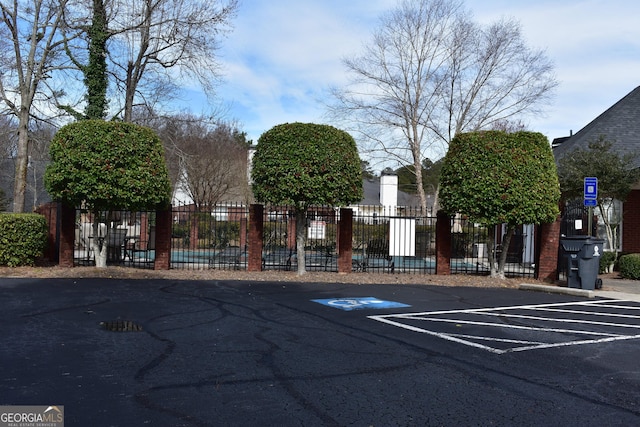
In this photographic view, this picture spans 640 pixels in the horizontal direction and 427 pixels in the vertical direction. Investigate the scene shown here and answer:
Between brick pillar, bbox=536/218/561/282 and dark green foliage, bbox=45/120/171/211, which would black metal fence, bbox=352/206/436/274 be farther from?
dark green foliage, bbox=45/120/171/211

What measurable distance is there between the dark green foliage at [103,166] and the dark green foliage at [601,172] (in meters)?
12.4

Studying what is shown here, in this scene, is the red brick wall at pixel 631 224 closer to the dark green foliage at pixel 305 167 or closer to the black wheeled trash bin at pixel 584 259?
the black wheeled trash bin at pixel 584 259

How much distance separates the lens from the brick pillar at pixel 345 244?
1595cm

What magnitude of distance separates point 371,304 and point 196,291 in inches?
155

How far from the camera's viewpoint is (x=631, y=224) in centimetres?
1873

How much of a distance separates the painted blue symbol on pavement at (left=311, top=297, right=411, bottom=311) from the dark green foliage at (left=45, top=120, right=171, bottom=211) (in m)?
6.09

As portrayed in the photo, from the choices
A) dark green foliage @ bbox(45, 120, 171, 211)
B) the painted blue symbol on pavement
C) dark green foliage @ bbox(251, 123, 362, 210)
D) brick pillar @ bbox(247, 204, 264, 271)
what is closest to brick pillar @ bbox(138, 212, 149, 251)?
brick pillar @ bbox(247, 204, 264, 271)

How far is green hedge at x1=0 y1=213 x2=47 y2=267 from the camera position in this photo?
1459cm

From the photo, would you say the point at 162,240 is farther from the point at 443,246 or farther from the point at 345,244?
the point at 443,246

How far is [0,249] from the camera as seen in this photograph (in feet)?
47.8

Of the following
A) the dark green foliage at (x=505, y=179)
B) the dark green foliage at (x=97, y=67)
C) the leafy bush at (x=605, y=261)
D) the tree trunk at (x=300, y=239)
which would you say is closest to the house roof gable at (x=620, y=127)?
the leafy bush at (x=605, y=261)

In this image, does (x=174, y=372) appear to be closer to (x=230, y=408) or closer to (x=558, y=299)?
(x=230, y=408)

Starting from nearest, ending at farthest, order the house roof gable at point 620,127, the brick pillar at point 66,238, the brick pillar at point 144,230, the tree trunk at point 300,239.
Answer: the tree trunk at point 300,239
the brick pillar at point 66,238
the house roof gable at point 620,127
the brick pillar at point 144,230

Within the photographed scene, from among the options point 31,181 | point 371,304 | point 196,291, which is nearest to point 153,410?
point 371,304
